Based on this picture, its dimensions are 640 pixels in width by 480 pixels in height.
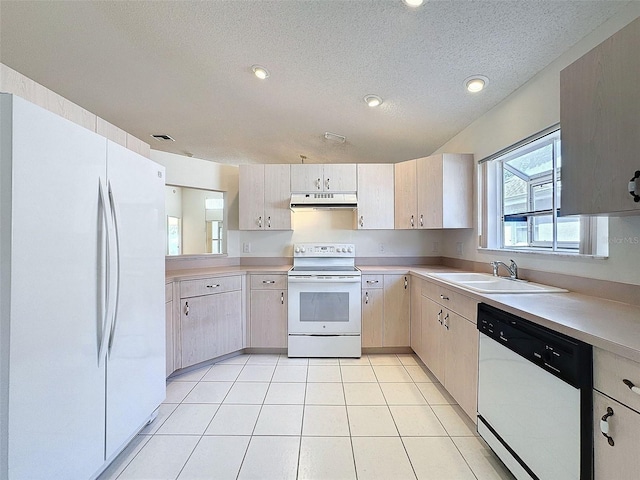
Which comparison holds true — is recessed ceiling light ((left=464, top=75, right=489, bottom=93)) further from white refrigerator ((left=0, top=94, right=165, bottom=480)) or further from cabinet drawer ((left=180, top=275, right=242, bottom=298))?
cabinet drawer ((left=180, top=275, right=242, bottom=298))

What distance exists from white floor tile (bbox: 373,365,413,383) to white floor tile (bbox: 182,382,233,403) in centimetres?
134

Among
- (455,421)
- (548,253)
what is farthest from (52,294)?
(548,253)

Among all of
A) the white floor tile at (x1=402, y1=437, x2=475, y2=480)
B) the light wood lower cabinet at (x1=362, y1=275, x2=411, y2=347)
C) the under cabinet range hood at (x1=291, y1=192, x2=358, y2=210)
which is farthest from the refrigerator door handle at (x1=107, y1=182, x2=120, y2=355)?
the light wood lower cabinet at (x1=362, y1=275, x2=411, y2=347)

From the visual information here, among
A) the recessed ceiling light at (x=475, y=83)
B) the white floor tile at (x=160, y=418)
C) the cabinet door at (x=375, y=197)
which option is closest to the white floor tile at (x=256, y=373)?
the white floor tile at (x=160, y=418)

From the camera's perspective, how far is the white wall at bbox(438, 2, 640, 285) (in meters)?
1.34

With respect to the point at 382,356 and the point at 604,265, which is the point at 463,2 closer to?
the point at 604,265

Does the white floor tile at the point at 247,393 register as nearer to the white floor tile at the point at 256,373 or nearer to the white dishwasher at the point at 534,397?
the white floor tile at the point at 256,373

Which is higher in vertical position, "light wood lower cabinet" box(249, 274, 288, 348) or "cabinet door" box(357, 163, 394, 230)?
"cabinet door" box(357, 163, 394, 230)

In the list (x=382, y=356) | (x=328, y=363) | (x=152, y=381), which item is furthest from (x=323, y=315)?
(x=152, y=381)

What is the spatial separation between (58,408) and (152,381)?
25.9 inches

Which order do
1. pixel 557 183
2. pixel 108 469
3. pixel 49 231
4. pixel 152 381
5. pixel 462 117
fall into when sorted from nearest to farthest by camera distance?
pixel 49 231
pixel 108 469
pixel 152 381
pixel 557 183
pixel 462 117

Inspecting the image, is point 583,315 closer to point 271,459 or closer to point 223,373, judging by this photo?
point 271,459

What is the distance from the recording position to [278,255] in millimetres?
3475

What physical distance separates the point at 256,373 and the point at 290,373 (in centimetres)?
32
